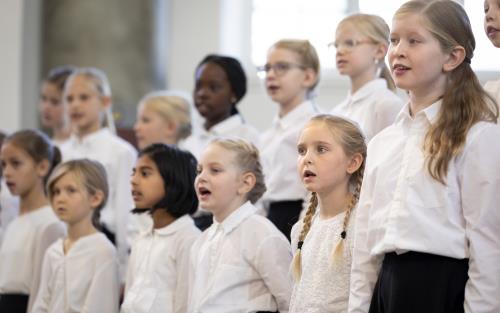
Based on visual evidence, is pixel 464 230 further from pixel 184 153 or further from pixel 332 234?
pixel 184 153

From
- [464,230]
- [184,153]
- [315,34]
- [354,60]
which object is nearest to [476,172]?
[464,230]

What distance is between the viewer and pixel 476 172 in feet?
9.74

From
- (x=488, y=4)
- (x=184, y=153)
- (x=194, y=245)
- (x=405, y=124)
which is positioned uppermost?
(x=488, y=4)

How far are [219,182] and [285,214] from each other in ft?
2.26

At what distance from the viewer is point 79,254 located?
471 cm

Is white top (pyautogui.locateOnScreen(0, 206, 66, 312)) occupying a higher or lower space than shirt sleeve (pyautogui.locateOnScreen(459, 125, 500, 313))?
lower

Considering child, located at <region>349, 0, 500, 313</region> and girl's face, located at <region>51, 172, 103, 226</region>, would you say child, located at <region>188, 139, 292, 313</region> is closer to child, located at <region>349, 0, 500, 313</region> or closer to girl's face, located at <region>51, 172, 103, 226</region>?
child, located at <region>349, 0, 500, 313</region>

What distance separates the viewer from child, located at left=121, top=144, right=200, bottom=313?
4305 mm

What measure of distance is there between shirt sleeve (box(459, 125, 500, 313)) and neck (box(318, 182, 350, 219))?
0.68 meters

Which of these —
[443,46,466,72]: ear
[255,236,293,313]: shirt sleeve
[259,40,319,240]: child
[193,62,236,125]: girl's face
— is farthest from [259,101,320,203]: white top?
[443,46,466,72]: ear

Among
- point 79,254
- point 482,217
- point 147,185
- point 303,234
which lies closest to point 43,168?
point 79,254

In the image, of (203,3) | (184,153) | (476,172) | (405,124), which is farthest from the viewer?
(203,3)

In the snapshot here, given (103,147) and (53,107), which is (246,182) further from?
(53,107)

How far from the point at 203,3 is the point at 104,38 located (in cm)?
92
